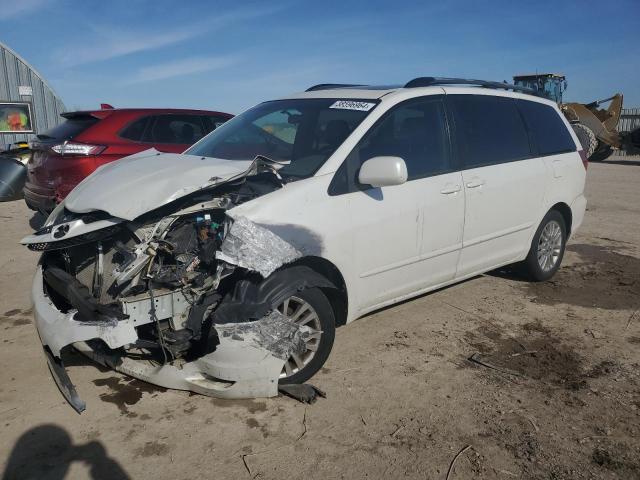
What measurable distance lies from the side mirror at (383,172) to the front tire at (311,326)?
0.79 metres

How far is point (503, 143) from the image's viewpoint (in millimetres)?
4754

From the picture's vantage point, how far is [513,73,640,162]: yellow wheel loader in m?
18.0

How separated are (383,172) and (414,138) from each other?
0.76 metres

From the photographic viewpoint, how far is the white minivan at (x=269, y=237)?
308 cm

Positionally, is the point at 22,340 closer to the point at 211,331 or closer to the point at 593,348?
the point at 211,331

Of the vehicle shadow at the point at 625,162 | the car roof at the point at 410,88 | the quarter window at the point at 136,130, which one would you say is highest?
the car roof at the point at 410,88

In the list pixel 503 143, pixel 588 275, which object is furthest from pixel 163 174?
pixel 588 275

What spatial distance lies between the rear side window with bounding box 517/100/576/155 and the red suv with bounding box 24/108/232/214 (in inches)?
177

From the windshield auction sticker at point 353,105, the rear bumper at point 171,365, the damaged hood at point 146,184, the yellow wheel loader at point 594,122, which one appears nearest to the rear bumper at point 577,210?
the windshield auction sticker at point 353,105

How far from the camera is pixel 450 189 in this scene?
163 inches

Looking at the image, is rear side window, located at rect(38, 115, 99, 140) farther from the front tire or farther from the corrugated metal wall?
the corrugated metal wall

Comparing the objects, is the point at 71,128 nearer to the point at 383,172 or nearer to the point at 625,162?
the point at 383,172

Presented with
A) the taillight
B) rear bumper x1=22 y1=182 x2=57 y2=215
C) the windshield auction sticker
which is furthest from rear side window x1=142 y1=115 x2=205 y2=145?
the windshield auction sticker

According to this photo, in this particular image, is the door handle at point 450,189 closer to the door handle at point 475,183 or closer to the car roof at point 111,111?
the door handle at point 475,183
